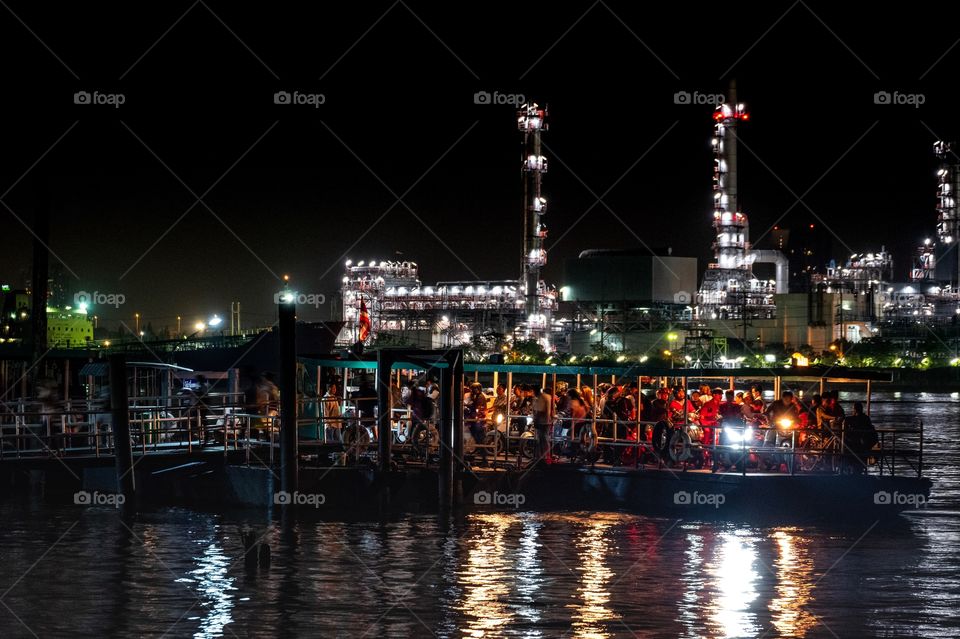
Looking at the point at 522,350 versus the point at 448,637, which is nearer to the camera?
the point at 448,637

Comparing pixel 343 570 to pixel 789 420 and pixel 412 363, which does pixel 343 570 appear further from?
pixel 789 420

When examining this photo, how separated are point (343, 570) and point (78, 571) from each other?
3921mm

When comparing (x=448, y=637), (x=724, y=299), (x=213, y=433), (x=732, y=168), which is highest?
(x=732, y=168)

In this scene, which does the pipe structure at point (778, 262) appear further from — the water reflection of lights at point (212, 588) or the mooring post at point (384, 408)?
the water reflection of lights at point (212, 588)

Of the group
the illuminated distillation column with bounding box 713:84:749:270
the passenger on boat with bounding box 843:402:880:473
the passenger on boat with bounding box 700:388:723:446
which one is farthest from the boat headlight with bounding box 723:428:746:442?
the illuminated distillation column with bounding box 713:84:749:270

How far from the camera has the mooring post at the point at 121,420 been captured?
2402 centimetres

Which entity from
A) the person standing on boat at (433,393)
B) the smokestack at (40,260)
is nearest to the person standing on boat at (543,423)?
the person standing on boat at (433,393)

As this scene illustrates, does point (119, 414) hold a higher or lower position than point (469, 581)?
higher

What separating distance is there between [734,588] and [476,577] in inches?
146

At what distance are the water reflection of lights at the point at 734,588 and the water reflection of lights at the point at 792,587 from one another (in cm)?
34

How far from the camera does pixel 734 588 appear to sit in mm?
18453

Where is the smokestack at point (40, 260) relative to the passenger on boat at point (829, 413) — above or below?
above

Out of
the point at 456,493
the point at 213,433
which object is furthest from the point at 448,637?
the point at 213,433

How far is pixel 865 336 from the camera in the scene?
424ft
